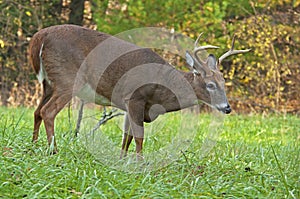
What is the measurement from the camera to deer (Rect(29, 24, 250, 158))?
5469mm

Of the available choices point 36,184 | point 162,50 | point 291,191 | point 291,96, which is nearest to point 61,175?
point 36,184

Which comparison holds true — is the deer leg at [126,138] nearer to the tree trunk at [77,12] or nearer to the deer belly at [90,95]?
the deer belly at [90,95]

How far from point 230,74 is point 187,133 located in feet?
22.5

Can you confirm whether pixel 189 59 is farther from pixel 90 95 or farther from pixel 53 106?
pixel 53 106

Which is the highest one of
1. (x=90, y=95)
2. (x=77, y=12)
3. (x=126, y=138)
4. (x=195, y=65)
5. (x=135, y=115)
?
(x=195, y=65)

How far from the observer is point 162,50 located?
500 inches

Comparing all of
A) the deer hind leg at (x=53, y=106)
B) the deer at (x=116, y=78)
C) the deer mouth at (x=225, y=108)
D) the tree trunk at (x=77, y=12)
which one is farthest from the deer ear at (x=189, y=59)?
the tree trunk at (x=77, y=12)

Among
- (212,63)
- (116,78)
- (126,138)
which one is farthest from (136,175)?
(212,63)

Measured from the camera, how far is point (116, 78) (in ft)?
18.9

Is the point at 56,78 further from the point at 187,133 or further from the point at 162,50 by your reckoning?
the point at 162,50

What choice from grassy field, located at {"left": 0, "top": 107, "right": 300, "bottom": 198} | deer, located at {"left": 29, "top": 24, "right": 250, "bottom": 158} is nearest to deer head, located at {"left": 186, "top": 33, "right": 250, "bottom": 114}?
deer, located at {"left": 29, "top": 24, "right": 250, "bottom": 158}

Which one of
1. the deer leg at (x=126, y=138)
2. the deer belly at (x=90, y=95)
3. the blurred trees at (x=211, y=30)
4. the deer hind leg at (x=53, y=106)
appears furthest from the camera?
the blurred trees at (x=211, y=30)

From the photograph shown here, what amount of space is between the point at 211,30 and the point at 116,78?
841 centimetres

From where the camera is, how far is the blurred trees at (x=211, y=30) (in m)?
13.1
